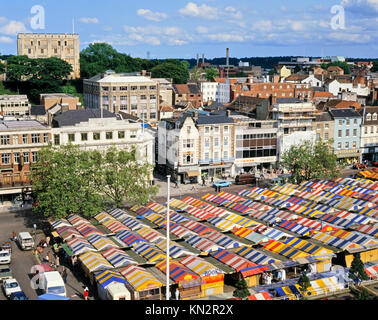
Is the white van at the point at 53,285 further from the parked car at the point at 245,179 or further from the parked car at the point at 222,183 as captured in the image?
the parked car at the point at 245,179

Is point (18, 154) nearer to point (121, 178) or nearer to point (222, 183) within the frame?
point (121, 178)

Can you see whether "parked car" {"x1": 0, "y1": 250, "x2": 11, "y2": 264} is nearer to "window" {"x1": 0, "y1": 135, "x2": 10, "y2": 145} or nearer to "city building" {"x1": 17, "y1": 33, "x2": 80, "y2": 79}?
"window" {"x1": 0, "y1": 135, "x2": 10, "y2": 145}

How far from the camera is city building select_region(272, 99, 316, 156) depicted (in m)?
73.1

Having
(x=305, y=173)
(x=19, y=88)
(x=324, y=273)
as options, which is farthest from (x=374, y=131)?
(x=19, y=88)

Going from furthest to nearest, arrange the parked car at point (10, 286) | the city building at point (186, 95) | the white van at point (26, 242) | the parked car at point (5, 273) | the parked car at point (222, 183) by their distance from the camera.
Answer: the city building at point (186, 95) → the parked car at point (222, 183) → the white van at point (26, 242) → the parked car at point (5, 273) → the parked car at point (10, 286)

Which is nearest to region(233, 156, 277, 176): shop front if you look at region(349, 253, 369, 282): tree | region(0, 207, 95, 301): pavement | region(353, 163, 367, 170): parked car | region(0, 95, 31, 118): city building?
region(353, 163, 367, 170): parked car

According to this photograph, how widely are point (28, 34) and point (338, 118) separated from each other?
313ft

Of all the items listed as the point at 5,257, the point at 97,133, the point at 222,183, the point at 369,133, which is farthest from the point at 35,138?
the point at 369,133

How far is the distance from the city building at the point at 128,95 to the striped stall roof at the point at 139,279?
63.8m

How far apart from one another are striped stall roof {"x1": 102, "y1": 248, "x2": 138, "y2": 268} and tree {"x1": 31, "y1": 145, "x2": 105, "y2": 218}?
9.96 m

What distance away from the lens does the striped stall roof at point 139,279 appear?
3061 centimetres

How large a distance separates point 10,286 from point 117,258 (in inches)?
295

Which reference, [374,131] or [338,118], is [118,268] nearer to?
[338,118]

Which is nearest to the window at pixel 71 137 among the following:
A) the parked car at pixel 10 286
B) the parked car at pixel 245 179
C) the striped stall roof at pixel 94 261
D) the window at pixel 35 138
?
the window at pixel 35 138
